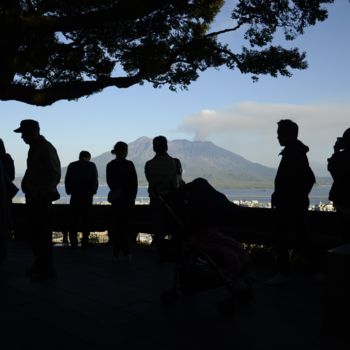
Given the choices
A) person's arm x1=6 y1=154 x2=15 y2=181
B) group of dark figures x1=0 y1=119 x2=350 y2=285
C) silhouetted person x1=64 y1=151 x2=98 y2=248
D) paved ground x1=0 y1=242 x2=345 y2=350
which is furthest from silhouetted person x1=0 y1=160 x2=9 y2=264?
silhouetted person x1=64 y1=151 x2=98 y2=248

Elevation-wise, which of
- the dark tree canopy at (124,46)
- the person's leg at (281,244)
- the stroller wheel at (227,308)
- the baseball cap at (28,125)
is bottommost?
the stroller wheel at (227,308)

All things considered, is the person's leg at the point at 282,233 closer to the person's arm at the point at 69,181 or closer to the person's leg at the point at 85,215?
the person's leg at the point at 85,215

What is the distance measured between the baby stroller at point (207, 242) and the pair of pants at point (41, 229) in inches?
73.6

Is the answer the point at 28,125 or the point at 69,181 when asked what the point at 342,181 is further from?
the point at 69,181

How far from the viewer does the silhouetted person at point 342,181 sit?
4.94m

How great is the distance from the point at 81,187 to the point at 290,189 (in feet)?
14.4

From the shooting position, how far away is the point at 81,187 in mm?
8297

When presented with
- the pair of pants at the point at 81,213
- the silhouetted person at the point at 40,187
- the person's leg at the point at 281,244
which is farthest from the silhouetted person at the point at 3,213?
the person's leg at the point at 281,244

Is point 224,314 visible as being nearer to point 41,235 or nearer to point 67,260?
point 41,235

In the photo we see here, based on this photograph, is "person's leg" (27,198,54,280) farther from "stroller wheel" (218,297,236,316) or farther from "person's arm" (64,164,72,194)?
"person's arm" (64,164,72,194)

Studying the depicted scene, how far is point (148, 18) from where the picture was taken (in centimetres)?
1173

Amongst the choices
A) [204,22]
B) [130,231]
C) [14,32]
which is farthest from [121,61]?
[130,231]

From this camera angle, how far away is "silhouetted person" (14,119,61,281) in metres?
5.48

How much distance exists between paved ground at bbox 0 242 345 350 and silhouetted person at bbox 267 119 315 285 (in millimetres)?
Answer: 605
